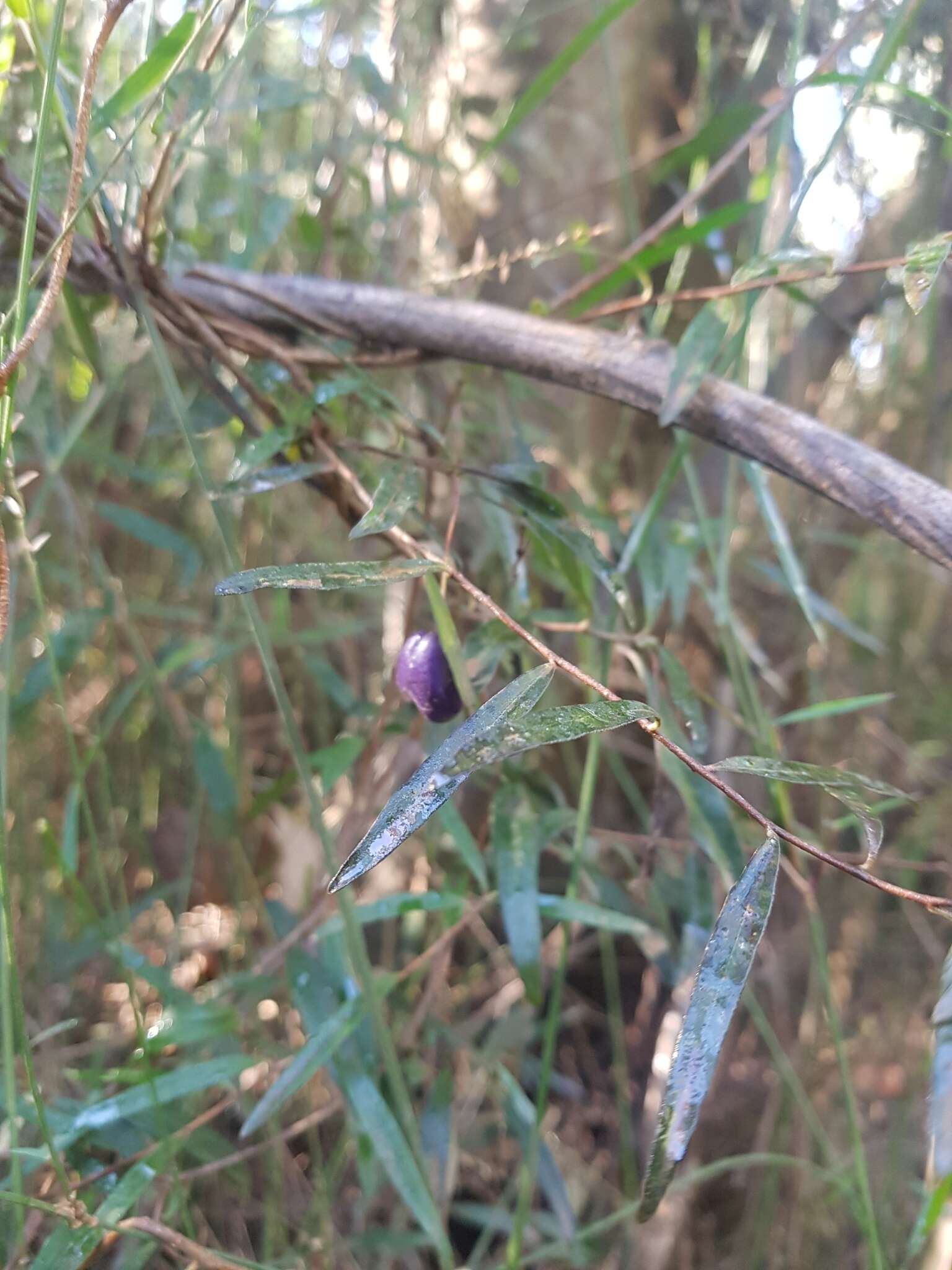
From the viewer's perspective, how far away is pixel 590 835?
0.56m

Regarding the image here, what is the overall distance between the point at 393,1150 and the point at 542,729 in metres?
0.27

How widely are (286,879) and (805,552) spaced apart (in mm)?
557

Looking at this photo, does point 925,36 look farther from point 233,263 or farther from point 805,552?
point 233,263

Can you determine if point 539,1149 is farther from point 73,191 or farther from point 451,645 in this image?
point 73,191

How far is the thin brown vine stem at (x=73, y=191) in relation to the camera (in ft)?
0.88

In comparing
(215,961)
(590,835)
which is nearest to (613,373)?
(590,835)

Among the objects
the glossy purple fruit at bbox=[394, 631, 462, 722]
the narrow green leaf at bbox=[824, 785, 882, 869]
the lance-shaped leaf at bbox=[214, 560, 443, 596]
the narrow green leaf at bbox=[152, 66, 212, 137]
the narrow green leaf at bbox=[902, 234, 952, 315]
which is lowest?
the narrow green leaf at bbox=[824, 785, 882, 869]

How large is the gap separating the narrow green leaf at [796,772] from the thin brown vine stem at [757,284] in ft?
0.63

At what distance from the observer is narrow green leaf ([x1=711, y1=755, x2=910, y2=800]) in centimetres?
26

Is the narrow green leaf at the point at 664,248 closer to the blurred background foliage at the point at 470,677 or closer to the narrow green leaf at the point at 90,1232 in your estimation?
the blurred background foliage at the point at 470,677

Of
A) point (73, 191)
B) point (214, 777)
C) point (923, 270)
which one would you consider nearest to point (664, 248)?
point (923, 270)

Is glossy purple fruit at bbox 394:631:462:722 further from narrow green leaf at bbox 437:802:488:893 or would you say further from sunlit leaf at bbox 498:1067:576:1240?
sunlit leaf at bbox 498:1067:576:1240

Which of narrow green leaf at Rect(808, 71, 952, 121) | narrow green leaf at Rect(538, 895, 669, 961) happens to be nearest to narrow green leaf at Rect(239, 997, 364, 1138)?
narrow green leaf at Rect(538, 895, 669, 961)

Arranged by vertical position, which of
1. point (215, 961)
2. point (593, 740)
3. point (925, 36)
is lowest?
point (215, 961)
